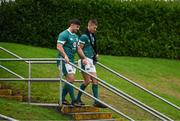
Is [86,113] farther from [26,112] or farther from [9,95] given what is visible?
[9,95]

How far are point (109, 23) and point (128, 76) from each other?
479 cm

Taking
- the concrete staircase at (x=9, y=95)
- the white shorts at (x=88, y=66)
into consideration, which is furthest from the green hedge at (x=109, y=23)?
the white shorts at (x=88, y=66)

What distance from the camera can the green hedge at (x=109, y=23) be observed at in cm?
2417

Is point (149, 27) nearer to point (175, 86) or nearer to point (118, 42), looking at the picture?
point (118, 42)

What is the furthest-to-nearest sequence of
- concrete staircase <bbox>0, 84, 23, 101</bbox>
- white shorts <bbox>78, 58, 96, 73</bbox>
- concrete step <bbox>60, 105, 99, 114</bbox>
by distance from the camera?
1. concrete staircase <bbox>0, 84, 23, 101</bbox>
2. white shorts <bbox>78, 58, 96, 73</bbox>
3. concrete step <bbox>60, 105, 99, 114</bbox>

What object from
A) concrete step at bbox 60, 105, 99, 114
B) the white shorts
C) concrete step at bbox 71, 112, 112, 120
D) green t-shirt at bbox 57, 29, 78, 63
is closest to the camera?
concrete step at bbox 71, 112, 112, 120

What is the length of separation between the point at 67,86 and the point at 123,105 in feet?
10.5

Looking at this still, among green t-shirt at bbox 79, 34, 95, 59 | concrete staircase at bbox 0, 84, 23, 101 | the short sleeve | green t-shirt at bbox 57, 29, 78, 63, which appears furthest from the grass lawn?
the short sleeve

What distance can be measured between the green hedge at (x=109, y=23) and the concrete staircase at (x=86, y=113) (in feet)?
38.2

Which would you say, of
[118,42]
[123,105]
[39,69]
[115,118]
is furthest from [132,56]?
[115,118]

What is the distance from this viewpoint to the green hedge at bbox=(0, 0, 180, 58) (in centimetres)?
2417

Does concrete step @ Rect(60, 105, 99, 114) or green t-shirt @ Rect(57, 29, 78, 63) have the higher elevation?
green t-shirt @ Rect(57, 29, 78, 63)

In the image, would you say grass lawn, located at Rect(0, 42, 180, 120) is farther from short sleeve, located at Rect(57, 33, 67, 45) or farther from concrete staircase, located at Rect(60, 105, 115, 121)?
short sleeve, located at Rect(57, 33, 67, 45)

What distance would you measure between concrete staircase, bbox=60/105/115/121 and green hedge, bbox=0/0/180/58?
11656 mm
